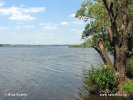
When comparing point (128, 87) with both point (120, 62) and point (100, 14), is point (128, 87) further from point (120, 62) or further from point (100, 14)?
point (100, 14)

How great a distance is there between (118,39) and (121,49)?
1467mm

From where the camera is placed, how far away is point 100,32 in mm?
51656

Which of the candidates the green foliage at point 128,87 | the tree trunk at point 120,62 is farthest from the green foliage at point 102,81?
the tree trunk at point 120,62

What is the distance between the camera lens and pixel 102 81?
1043 inches

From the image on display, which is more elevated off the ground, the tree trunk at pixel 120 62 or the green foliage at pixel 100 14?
the green foliage at pixel 100 14

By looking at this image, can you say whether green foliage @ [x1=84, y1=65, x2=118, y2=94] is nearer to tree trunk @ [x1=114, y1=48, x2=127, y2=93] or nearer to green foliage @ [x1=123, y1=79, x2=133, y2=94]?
green foliage @ [x1=123, y1=79, x2=133, y2=94]

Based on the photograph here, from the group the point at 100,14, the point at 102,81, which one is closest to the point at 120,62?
the point at 102,81

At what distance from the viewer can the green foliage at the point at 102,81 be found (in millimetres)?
26500

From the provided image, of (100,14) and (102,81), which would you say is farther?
(100,14)

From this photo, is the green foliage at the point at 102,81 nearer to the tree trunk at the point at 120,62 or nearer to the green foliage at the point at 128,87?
the green foliage at the point at 128,87

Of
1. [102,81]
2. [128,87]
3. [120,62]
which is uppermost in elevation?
[120,62]

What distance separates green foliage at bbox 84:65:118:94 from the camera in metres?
26.5

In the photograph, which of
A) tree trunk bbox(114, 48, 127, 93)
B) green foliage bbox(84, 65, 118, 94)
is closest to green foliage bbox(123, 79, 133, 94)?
green foliage bbox(84, 65, 118, 94)

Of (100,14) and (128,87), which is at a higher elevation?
(100,14)
